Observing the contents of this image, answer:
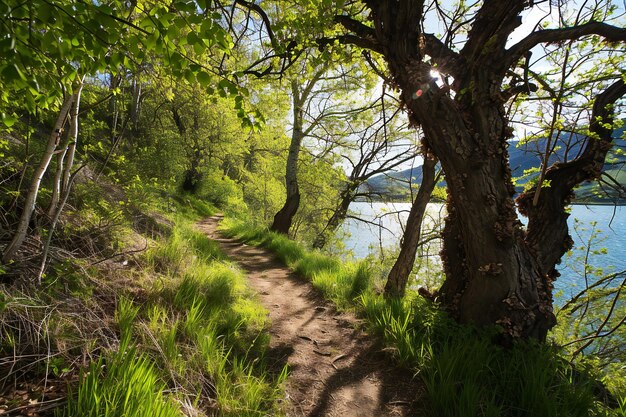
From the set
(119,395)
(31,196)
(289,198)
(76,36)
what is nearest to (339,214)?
A: (289,198)

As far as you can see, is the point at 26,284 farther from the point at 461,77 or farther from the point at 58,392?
the point at 461,77

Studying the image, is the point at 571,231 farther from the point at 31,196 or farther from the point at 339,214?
the point at 31,196

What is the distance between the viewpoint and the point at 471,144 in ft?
9.37

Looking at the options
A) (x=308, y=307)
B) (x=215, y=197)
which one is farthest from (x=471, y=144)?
(x=215, y=197)

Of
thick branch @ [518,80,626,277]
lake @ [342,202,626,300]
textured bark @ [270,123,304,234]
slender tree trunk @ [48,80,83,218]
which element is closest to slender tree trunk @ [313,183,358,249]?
lake @ [342,202,626,300]

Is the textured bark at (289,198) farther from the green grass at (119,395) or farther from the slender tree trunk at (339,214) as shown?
the green grass at (119,395)

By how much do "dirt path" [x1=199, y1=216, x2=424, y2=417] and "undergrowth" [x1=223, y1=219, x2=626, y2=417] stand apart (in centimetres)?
21

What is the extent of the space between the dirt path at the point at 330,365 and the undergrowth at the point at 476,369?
0.21 m

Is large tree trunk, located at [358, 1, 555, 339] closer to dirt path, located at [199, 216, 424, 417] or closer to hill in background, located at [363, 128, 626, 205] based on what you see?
hill in background, located at [363, 128, 626, 205]

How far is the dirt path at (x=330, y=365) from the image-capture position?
2279 mm

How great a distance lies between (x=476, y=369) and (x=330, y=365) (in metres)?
1.31

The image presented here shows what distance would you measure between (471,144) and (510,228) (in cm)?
93

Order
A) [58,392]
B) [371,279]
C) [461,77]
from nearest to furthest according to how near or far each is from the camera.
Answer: [58,392]
[461,77]
[371,279]

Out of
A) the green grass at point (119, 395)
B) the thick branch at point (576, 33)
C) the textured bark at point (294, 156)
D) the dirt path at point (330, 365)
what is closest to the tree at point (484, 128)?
the thick branch at point (576, 33)
